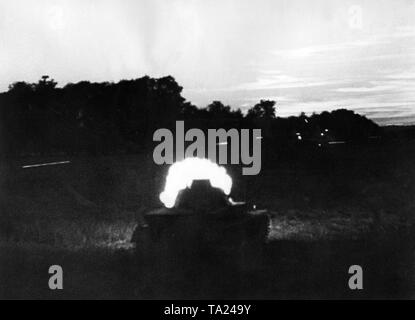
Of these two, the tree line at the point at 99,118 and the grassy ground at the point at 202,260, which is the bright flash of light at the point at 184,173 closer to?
the grassy ground at the point at 202,260

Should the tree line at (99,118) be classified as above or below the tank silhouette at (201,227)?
above

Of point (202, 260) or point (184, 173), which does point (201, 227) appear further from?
point (184, 173)

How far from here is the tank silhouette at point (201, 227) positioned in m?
15.1

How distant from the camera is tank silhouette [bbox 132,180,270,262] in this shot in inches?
596

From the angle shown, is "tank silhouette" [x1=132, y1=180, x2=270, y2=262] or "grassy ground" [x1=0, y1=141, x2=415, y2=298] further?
"tank silhouette" [x1=132, y1=180, x2=270, y2=262]

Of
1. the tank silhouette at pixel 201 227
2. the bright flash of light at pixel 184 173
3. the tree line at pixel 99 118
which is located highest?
the tree line at pixel 99 118

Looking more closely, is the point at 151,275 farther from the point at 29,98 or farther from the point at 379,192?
the point at 29,98

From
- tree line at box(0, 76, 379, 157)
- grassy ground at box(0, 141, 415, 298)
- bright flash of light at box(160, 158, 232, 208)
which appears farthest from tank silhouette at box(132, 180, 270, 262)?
tree line at box(0, 76, 379, 157)

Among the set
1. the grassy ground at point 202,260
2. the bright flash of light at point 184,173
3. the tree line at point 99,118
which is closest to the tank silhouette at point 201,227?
the grassy ground at point 202,260

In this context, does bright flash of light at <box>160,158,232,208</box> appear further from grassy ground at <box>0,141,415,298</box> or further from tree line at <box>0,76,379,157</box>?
tree line at <box>0,76,379,157</box>

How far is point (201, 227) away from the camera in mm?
15133

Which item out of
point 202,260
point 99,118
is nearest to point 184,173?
point 202,260

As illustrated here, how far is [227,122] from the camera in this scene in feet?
232
